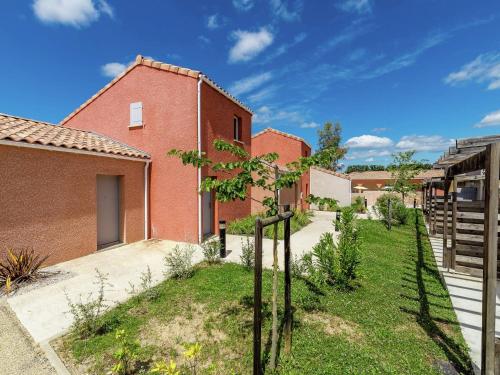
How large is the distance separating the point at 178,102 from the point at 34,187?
5355 mm

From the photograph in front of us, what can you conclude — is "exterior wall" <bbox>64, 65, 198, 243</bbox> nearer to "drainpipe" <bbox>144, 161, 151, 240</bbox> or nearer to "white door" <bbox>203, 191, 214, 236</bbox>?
"drainpipe" <bbox>144, 161, 151, 240</bbox>

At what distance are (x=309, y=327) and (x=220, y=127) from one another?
8868mm

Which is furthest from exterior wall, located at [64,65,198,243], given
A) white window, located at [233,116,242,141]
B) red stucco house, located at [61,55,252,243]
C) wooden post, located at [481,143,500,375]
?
wooden post, located at [481,143,500,375]

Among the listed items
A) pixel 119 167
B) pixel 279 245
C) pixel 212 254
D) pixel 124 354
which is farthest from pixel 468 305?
pixel 119 167

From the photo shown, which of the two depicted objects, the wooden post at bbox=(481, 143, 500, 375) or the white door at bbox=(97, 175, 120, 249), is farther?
the white door at bbox=(97, 175, 120, 249)

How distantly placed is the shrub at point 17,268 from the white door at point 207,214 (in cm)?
568

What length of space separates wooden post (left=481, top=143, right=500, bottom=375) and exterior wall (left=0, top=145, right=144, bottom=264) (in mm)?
8914

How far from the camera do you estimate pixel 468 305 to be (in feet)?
16.0

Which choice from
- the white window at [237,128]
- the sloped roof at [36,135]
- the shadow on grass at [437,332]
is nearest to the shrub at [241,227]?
the white window at [237,128]

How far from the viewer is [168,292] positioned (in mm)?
5297

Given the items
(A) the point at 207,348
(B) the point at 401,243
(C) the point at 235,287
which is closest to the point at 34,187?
(C) the point at 235,287

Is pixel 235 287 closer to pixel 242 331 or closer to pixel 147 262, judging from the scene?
pixel 242 331

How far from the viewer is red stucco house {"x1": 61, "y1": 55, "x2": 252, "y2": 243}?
9438 mm

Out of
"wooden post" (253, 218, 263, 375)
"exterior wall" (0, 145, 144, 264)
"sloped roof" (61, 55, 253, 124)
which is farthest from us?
"sloped roof" (61, 55, 253, 124)
